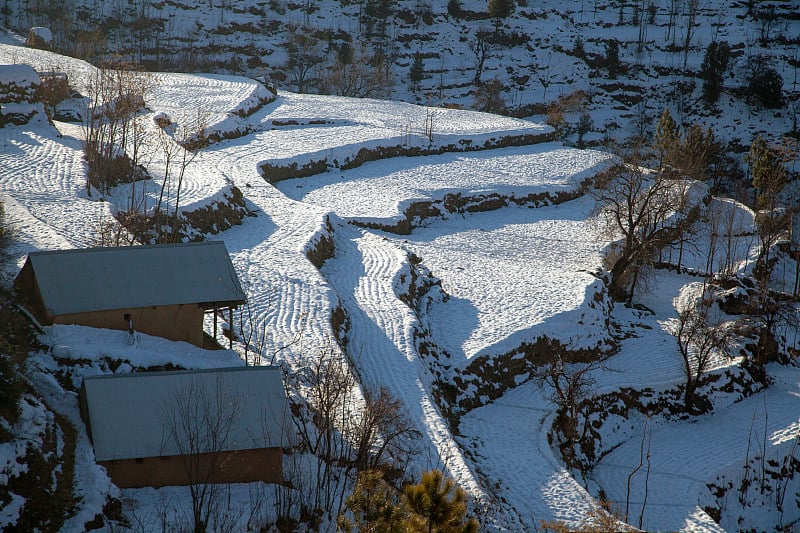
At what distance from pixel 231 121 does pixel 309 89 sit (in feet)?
96.2

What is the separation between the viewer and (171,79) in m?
57.0

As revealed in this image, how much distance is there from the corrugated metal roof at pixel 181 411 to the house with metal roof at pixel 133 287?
3.94 m

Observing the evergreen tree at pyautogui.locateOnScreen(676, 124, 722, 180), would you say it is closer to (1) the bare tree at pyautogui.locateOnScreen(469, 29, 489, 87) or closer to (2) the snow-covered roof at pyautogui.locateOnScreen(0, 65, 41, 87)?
(1) the bare tree at pyautogui.locateOnScreen(469, 29, 489, 87)

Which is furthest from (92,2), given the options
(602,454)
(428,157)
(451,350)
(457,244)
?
(602,454)

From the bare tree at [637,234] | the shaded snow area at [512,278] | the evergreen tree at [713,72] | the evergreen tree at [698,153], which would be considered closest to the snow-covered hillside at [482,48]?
the evergreen tree at [713,72]

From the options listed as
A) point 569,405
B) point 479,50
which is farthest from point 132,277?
point 479,50

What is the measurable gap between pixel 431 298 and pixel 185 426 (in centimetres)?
1617

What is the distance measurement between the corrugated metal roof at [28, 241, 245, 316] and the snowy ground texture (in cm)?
99

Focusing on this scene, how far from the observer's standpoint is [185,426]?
14.2 meters

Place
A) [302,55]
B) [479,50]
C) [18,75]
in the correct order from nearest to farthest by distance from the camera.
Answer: [18,75], [302,55], [479,50]

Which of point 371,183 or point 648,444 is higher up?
point 371,183

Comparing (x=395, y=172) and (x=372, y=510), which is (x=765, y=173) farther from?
(x=372, y=510)

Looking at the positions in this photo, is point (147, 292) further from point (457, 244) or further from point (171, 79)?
point (171, 79)

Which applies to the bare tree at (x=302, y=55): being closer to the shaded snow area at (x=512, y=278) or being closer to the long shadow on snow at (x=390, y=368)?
the shaded snow area at (x=512, y=278)
